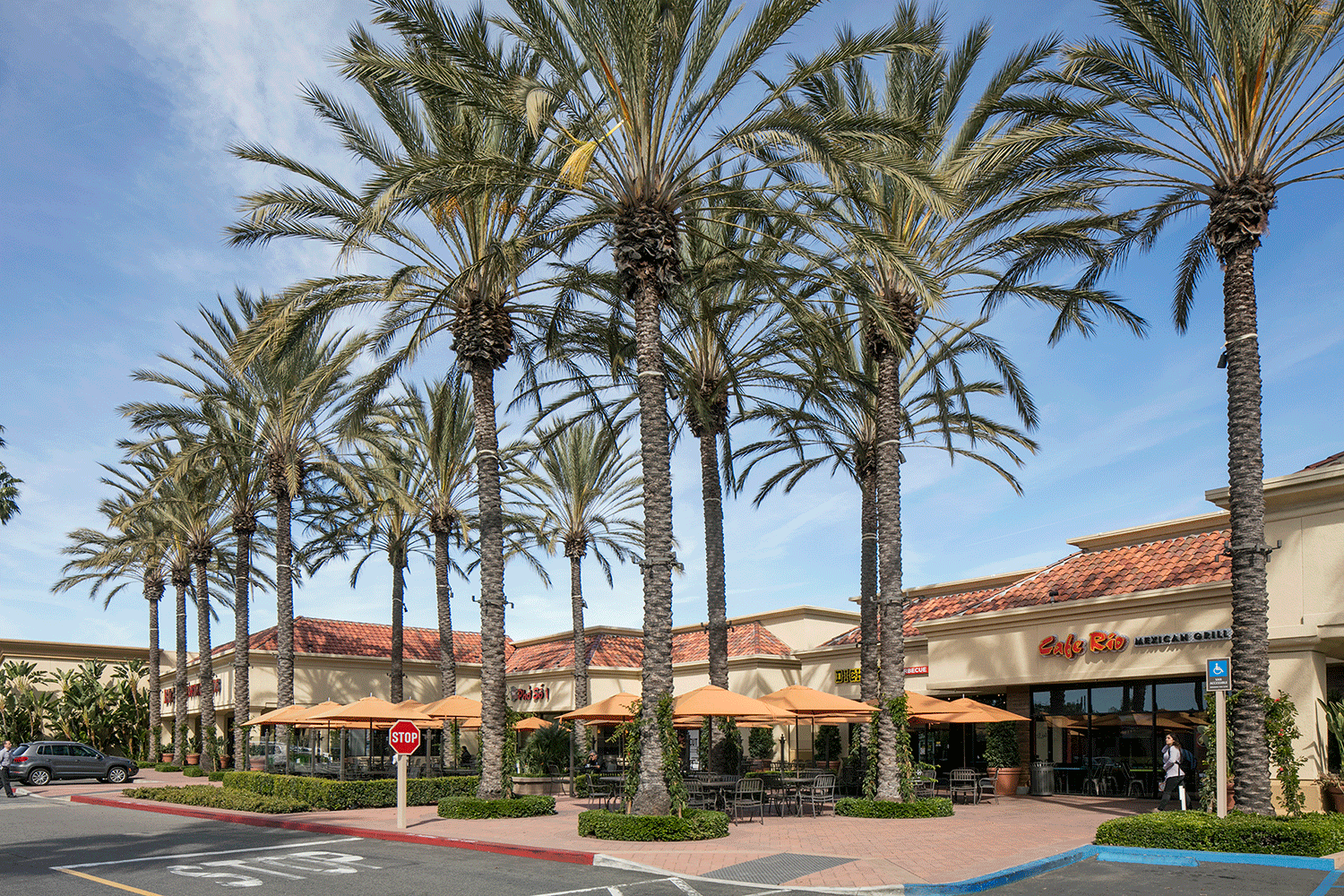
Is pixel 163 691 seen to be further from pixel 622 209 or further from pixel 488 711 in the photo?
pixel 622 209

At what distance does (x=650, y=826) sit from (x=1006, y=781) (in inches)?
602

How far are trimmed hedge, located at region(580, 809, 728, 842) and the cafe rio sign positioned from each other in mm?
12190

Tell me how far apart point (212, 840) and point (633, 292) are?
1261 cm

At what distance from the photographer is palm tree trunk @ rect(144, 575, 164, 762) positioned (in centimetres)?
4828

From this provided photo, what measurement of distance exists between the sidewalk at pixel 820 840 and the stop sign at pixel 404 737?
4.84 ft

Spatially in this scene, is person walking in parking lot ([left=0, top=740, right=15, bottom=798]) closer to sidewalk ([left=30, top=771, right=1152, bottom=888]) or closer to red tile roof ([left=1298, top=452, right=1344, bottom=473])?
sidewalk ([left=30, top=771, right=1152, bottom=888])

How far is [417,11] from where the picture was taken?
1783cm

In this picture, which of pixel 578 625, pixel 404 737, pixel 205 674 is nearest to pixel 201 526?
pixel 205 674

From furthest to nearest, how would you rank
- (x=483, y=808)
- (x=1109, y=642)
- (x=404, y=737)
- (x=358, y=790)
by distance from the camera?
(x=1109, y=642), (x=358, y=790), (x=483, y=808), (x=404, y=737)

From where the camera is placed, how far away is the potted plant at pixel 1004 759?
28.2 meters

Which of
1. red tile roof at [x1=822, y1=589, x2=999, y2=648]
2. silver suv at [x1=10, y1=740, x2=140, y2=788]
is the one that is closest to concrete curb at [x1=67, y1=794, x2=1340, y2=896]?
red tile roof at [x1=822, y1=589, x2=999, y2=648]

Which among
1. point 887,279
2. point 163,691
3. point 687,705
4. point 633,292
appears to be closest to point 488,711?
point 687,705

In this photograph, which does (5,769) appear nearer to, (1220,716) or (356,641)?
(356,641)

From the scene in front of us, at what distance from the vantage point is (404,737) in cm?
1972
